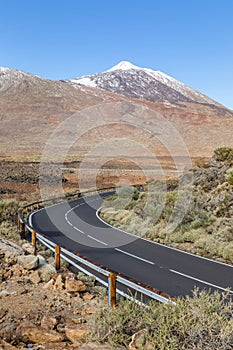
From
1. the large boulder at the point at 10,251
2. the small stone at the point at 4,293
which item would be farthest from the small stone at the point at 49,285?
the large boulder at the point at 10,251

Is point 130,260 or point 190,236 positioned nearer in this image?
point 130,260

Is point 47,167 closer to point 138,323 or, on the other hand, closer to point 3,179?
point 3,179

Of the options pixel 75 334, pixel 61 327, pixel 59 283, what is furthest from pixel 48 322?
pixel 59 283

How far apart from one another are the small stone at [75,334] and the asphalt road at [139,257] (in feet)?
11.9

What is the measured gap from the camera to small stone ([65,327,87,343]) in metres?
6.02

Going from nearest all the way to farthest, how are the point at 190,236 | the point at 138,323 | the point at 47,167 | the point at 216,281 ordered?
the point at 138,323 → the point at 216,281 → the point at 190,236 → the point at 47,167

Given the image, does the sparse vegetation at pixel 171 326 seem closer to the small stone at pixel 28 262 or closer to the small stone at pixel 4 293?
the small stone at pixel 4 293

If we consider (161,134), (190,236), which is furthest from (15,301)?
(161,134)

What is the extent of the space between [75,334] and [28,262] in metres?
4.63

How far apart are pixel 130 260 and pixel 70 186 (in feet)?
122

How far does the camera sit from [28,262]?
10.4 meters

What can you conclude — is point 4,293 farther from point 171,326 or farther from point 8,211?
point 8,211

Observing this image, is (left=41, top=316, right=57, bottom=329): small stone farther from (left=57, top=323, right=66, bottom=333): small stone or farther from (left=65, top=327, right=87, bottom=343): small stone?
(left=65, top=327, right=87, bottom=343): small stone

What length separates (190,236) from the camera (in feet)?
54.6
